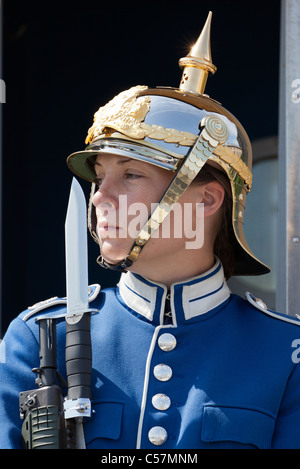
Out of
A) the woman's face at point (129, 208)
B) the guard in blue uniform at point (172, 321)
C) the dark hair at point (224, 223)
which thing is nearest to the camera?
the guard in blue uniform at point (172, 321)

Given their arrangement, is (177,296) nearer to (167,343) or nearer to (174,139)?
(167,343)

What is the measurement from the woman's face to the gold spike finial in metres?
0.34

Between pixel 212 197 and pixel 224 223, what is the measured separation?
0.11 m

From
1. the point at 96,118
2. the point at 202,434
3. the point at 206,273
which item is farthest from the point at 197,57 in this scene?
the point at 202,434

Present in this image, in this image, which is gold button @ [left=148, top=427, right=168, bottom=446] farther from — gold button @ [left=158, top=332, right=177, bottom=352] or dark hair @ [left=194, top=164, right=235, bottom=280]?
dark hair @ [left=194, top=164, right=235, bottom=280]

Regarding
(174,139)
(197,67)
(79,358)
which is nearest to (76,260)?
(79,358)

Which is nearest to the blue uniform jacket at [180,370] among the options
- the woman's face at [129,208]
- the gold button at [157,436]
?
the gold button at [157,436]

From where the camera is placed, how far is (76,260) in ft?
8.19

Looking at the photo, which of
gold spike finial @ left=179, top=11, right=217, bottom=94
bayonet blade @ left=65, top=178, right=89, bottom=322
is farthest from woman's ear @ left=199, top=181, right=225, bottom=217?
bayonet blade @ left=65, top=178, right=89, bottom=322

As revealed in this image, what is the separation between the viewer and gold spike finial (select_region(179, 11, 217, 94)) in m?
2.92

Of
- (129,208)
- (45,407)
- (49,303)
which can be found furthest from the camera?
(49,303)

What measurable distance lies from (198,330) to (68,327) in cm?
37

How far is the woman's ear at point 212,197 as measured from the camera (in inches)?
111

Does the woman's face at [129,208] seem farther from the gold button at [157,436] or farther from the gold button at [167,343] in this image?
the gold button at [157,436]
